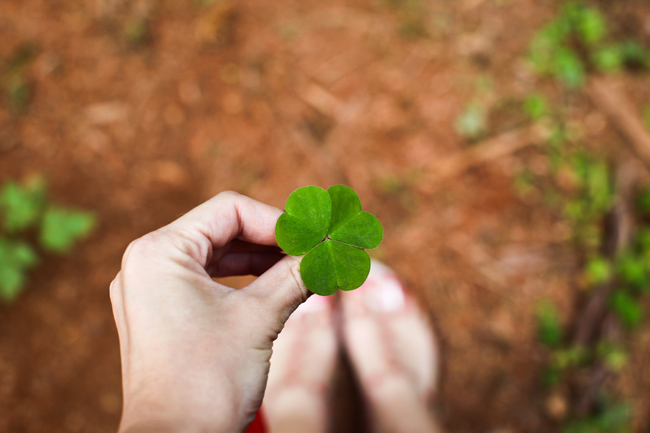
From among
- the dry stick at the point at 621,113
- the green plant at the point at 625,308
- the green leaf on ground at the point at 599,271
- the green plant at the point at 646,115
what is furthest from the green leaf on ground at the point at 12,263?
the green plant at the point at 646,115

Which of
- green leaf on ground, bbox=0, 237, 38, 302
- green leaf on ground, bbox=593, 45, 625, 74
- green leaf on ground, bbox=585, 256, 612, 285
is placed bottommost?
green leaf on ground, bbox=585, 256, 612, 285

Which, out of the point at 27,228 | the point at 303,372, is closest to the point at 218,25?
the point at 27,228

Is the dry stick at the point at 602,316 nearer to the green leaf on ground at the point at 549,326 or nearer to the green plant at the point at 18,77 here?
the green leaf on ground at the point at 549,326

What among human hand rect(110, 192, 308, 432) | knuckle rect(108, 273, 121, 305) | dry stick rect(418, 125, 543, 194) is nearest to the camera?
human hand rect(110, 192, 308, 432)

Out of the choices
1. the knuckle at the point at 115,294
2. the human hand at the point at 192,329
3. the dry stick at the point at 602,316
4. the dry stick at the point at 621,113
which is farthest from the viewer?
the dry stick at the point at 621,113

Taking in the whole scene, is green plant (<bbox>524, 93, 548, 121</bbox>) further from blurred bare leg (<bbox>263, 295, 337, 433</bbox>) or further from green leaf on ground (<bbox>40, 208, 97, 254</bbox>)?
green leaf on ground (<bbox>40, 208, 97, 254</bbox>)

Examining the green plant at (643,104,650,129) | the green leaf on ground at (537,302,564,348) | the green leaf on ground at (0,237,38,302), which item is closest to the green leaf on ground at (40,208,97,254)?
the green leaf on ground at (0,237,38,302)
